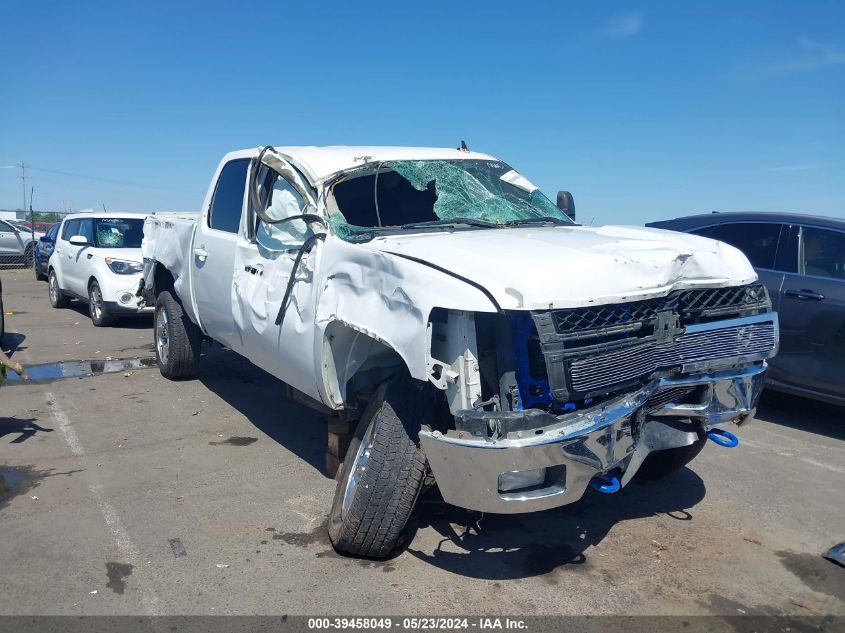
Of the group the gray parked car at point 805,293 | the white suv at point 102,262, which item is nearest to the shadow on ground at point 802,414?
the gray parked car at point 805,293

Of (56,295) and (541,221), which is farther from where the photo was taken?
(56,295)

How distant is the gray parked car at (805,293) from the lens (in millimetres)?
6082

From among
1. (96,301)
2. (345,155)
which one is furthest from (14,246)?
(345,155)

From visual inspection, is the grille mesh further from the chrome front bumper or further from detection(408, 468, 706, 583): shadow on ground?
detection(408, 468, 706, 583): shadow on ground

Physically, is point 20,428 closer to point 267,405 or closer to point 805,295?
point 267,405

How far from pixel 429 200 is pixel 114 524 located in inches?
109

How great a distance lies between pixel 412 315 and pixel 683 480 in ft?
9.31

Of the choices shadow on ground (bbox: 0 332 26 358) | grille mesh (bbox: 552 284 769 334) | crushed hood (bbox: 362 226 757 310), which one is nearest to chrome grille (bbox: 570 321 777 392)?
grille mesh (bbox: 552 284 769 334)

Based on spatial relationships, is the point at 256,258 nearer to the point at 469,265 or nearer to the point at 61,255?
the point at 469,265

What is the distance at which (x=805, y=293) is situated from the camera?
6305mm

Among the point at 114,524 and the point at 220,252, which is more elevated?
the point at 220,252

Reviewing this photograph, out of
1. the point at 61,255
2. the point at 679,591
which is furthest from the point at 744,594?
the point at 61,255

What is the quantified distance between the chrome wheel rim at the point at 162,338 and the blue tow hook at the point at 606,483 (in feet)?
16.5

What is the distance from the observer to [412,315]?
3.41 m
